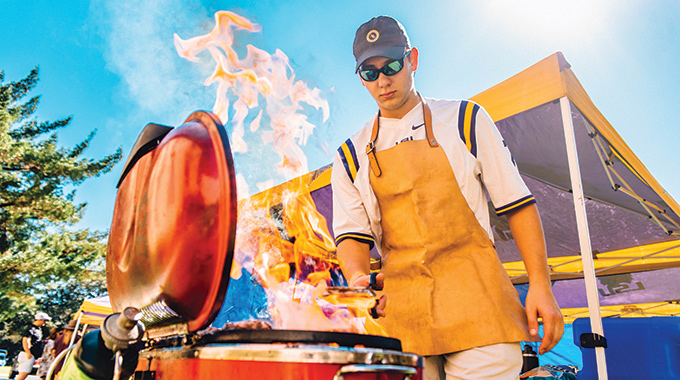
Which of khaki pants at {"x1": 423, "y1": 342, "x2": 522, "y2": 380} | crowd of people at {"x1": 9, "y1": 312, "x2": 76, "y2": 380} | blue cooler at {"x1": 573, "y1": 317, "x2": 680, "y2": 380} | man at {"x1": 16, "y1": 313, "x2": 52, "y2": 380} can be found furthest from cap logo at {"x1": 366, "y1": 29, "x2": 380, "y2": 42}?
man at {"x1": 16, "y1": 313, "x2": 52, "y2": 380}

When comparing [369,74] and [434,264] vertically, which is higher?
[369,74]

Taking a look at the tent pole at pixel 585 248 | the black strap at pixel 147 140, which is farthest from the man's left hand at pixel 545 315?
the black strap at pixel 147 140

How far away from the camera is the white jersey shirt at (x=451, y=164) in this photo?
59.4 inches

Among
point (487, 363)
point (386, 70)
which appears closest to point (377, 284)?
point (487, 363)

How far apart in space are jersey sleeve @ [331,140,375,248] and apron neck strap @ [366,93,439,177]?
0.10 meters

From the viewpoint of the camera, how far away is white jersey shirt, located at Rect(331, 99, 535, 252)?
151cm

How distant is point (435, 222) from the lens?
1530mm

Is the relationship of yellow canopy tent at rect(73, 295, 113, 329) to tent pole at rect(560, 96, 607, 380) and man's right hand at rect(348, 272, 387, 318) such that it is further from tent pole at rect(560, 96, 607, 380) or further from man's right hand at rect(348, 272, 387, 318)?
tent pole at rect(560, 96, 607, 380)

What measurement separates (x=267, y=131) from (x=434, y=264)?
1083 mm

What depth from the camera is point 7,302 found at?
15680mm

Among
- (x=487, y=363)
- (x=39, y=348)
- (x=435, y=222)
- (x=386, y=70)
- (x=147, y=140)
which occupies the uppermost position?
(x=386, y=70)

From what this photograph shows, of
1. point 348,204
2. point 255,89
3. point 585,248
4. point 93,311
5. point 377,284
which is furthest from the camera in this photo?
point 93,311

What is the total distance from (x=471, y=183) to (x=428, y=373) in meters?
0.75

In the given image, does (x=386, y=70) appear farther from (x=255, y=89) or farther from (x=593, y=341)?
(x=593, y=341)
